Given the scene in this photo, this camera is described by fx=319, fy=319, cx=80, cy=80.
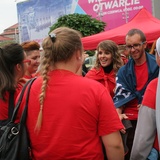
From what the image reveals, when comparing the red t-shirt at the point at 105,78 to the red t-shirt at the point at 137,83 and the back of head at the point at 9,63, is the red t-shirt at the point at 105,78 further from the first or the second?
the back of head at the point at 9,63

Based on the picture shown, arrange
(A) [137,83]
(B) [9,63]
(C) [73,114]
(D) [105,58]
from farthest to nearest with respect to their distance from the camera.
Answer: (D) [105,58], (A) [137,83], (B) [9,63], (C) [73,114]

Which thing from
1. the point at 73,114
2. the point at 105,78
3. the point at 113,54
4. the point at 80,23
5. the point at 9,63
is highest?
the point at 80,23

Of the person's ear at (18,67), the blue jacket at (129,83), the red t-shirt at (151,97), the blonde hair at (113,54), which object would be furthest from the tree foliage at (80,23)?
the red t-shirt at (151,97)

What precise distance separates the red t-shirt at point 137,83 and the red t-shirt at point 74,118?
1243mm

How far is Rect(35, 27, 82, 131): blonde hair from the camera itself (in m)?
1.86

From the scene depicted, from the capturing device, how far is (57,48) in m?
1.87

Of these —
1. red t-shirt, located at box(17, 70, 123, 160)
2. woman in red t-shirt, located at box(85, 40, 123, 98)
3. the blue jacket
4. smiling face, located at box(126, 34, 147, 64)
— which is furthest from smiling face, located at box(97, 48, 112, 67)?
red t-shirt, located at box(17, 70, 123, 160)

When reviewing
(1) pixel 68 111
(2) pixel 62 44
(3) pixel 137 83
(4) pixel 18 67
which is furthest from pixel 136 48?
(1) pixel 68 111

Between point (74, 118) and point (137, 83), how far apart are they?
137 centimetres

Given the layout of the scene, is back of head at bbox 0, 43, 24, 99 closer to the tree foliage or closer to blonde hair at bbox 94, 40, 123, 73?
blonde hair at bbox 94, 40, 123, 73

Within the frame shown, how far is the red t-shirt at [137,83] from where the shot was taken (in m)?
3.02

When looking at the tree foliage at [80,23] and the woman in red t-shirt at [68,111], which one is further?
the tree foliage at [80,23]

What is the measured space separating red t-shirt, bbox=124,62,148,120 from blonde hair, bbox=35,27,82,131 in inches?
49.6

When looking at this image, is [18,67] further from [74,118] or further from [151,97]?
[151,97]
